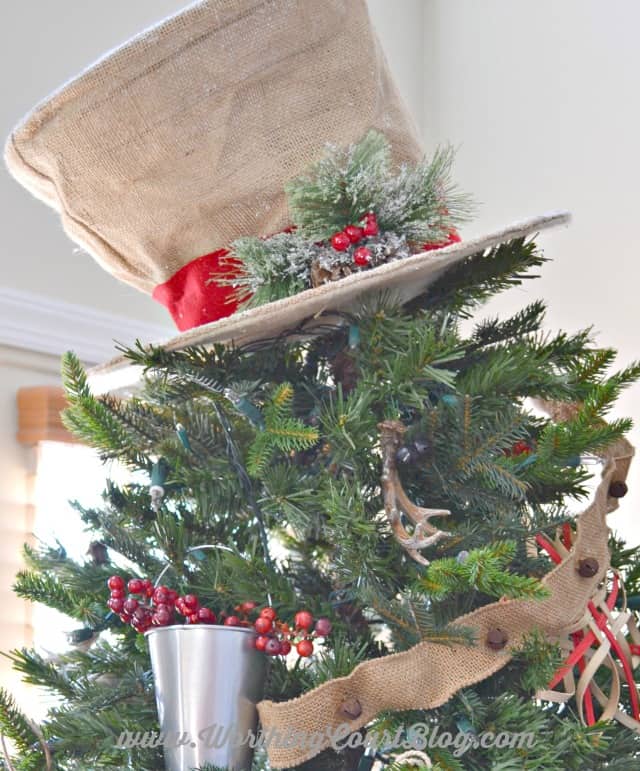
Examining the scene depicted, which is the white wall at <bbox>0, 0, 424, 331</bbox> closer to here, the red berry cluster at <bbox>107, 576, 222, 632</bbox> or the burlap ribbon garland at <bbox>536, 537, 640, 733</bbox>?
the red berry cluster at <bbox>107, 576, 222, 632</bbox>

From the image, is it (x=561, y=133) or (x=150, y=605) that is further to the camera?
(x=561, y=133)

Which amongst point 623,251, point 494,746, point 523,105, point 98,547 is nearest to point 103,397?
point 98,547

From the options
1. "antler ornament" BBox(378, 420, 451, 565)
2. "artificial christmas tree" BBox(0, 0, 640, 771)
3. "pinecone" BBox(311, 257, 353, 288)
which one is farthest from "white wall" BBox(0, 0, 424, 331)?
"antler ornament" BBox(378, 420, 451, 565)

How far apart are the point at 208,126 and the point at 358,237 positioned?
0.13m

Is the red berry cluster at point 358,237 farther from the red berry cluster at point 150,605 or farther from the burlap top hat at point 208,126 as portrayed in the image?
the red berry cluster at point 150,605

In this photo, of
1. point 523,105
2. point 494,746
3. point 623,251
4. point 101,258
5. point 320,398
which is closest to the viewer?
point 494,746

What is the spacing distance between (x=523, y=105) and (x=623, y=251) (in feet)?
1.30

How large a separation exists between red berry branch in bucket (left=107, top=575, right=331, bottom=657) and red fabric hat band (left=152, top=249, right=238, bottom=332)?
197 millimetres

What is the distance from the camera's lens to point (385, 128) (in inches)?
26.8

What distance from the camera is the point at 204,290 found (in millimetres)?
691

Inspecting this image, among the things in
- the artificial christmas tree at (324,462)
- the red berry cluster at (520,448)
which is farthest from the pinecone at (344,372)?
the red berry cluster at (520,448)

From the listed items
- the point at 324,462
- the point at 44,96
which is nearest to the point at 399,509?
the point at 324,462

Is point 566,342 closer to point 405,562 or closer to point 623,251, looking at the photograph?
point 405,562

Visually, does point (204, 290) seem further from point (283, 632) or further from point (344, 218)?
point (283, 632)
